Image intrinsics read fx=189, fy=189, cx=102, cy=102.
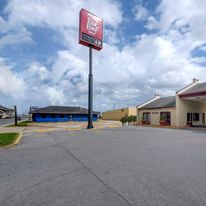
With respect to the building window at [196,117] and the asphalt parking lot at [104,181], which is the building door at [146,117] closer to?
the building window at [196,117]

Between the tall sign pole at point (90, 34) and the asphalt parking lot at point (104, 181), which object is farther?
the tall sign pole at point (90, 34)

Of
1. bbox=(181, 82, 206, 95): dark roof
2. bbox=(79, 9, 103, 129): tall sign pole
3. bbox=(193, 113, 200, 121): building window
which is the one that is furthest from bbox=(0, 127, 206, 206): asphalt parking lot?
bbox=(193, 113, 200, 121): building window

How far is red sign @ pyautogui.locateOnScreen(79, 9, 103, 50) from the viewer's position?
23.1 meters

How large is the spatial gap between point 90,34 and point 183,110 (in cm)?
1627

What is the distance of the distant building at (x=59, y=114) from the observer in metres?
45.2

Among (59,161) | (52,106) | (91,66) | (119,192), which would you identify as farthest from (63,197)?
(52,106)

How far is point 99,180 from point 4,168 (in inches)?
131

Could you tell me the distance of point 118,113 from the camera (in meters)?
57.0

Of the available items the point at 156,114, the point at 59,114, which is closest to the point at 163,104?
the point at 156,114

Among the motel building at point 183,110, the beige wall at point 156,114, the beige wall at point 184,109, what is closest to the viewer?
the motel building at point 183,110

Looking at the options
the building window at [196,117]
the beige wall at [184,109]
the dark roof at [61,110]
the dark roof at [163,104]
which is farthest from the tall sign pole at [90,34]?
the dark roof at [61,110]

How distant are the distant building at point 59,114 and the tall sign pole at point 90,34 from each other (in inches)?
959

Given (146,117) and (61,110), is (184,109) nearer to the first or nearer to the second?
(146,117)

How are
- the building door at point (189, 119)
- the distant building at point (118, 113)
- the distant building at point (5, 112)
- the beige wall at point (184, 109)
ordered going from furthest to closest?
the distant building at point (5, 112)
the distant building at point (118, 113)
the building door at point (189, 119)
the beige wall at point (184, 109)
